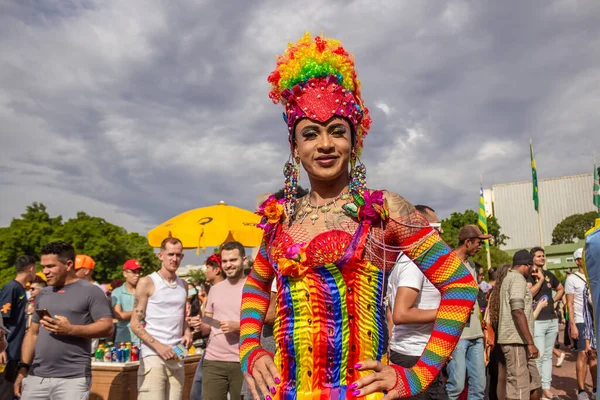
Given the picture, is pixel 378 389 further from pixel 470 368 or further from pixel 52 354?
pixel 470 368

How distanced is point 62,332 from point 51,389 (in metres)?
0.55

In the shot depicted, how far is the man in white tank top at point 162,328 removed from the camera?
563cm

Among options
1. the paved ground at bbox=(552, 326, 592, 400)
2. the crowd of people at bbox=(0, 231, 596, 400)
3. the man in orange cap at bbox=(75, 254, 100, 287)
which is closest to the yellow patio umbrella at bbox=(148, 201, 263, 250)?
the man in orange cap at bbox=(75, 254, 100, 287)

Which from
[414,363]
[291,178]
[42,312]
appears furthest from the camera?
[42,312]

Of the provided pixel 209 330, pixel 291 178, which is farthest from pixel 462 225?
pixel 291 178

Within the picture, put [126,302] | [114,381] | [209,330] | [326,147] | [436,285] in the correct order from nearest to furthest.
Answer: [436,285] < [326,147] < [209,330] < [114,381] < [126,302]

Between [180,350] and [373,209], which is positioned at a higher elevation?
[373,209]

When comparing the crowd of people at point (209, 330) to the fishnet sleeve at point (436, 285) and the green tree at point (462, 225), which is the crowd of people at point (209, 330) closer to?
the fishnet sleeve at point (436, 285)

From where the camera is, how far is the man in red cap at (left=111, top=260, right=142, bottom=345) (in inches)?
319

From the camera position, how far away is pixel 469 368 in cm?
568

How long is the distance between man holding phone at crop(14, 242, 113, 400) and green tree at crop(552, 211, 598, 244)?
6216 centimetres

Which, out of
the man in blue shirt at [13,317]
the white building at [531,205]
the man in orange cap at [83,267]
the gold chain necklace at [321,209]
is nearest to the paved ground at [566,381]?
the gold chain necklace at [321,209]

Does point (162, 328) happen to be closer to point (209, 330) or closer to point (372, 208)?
point (209, 330)

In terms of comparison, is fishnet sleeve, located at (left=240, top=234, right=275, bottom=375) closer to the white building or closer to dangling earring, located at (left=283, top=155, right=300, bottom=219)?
dangling earring, located at (left=283, top=155, right=300, bottom=219)
